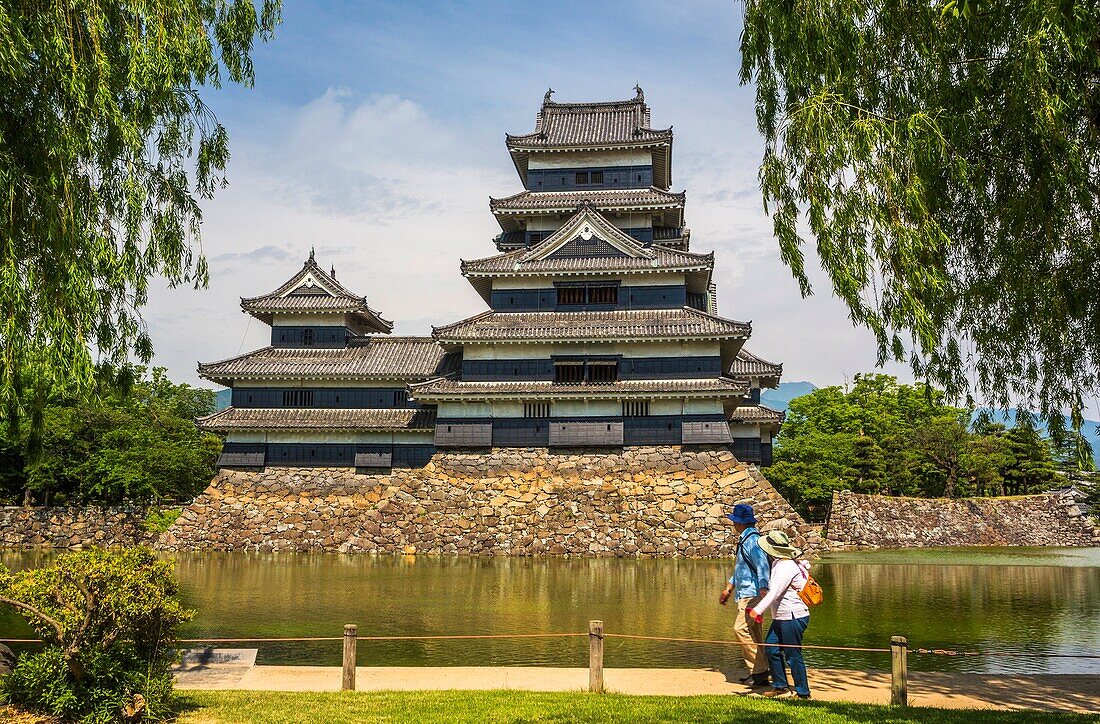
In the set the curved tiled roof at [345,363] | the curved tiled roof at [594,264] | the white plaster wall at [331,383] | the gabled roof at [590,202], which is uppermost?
the gabled roof at [590,202]

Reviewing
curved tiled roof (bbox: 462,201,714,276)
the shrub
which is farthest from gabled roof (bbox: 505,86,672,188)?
the shrub

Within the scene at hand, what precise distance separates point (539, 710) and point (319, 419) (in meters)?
27.6

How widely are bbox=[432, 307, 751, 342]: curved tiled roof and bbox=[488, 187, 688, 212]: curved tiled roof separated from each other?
547cm

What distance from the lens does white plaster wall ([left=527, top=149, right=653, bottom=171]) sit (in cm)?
3800

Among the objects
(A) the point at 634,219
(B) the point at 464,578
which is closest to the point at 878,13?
(B) the point at 464,578

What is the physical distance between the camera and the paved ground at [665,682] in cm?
929

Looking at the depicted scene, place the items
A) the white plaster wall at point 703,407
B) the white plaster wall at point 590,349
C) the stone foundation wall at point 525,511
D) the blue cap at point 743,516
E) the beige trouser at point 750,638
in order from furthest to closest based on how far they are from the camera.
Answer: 1. the white plaster wall at point 590,349
2. the white plaster wall at point 703,407
3. the stone foundation wall at point 525,511
4. the blue cap at point 743,516
5. the beige trouser at point 750,638

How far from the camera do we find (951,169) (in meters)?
9.33

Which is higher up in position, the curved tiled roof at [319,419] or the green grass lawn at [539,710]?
the curved tiled roof at [319,419]

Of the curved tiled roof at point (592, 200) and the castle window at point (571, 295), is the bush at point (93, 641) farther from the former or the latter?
the curved tiled roof at point (592, 200)

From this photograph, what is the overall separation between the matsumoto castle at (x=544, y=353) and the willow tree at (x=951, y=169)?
20036 millimetres

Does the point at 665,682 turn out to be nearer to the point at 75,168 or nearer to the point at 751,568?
the point at 751,568

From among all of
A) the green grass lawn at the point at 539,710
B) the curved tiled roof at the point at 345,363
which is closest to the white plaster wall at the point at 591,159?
the curved tiled roof at the point at 345,363

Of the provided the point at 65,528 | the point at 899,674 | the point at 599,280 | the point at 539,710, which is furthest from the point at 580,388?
the point at 539,710
